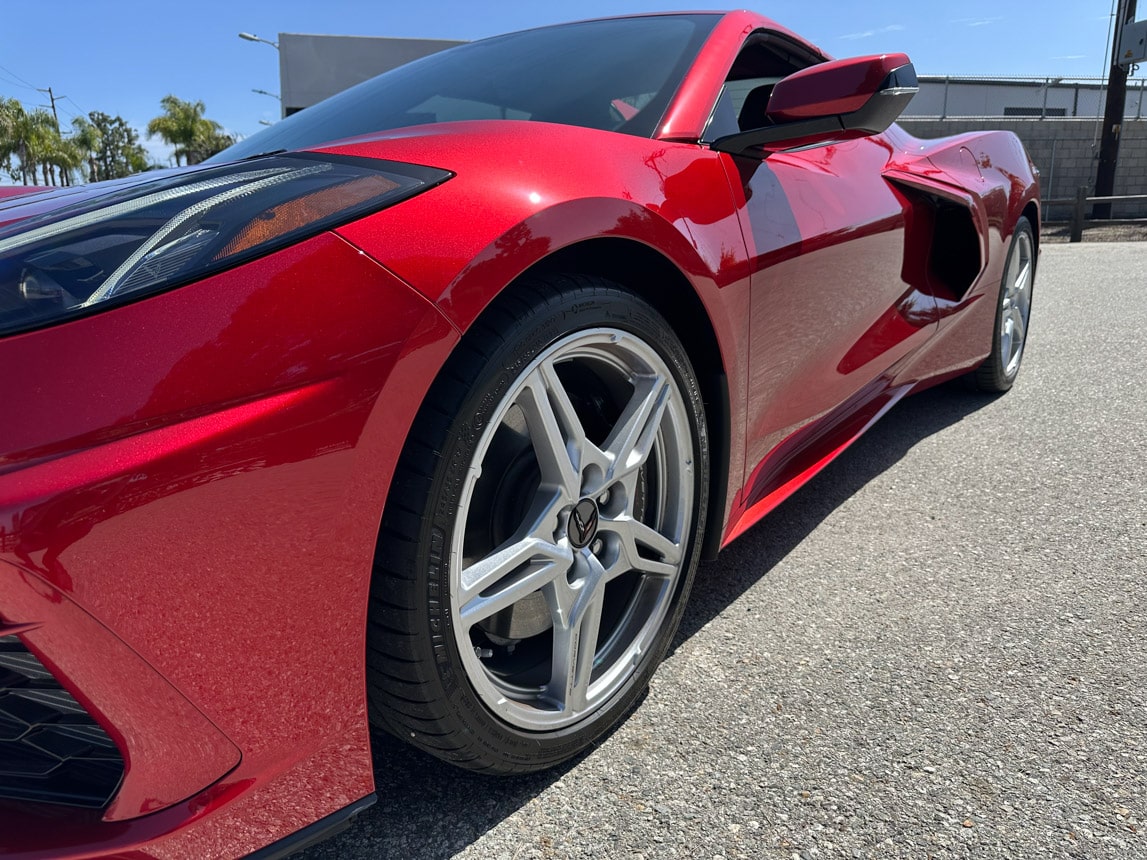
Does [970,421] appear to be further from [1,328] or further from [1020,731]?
[1,328]

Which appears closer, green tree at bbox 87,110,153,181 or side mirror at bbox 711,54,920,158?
side mirror at bbox 711,54,920,158

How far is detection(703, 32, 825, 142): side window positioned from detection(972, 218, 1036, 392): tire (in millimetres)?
1417

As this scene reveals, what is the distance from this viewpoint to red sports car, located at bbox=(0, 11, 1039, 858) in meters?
0.82

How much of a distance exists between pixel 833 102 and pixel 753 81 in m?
0.45

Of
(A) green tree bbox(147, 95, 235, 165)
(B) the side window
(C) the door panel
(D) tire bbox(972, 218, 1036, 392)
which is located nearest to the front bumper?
(C) the door panel

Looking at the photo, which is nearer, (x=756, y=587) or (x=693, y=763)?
(x=693, y=763)

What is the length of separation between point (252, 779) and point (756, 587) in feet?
4.15

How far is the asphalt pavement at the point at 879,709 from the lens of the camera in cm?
120

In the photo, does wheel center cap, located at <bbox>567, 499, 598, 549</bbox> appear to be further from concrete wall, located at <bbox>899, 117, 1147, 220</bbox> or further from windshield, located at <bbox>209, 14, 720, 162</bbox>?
concrete wall, located at <bbox>899, 117, 1147, 220</bbox>

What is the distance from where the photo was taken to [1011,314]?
3428 millimetres

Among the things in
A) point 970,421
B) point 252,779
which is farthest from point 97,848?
point 970,421

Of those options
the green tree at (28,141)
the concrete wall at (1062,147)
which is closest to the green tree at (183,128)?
the green tree at (28,141)

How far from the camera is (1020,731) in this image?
4.58 ft

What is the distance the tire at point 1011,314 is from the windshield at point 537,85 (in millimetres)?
1899
